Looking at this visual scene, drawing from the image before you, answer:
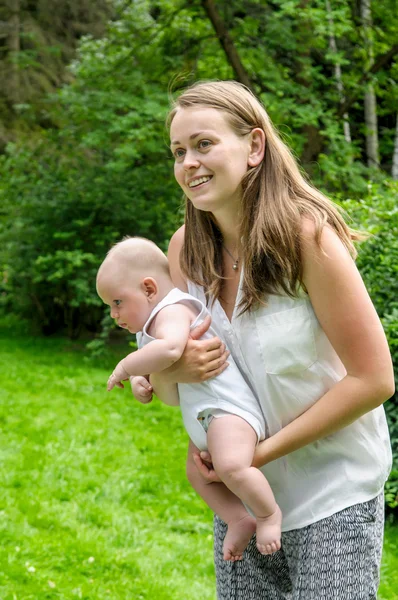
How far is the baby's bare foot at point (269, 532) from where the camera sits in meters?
1.73

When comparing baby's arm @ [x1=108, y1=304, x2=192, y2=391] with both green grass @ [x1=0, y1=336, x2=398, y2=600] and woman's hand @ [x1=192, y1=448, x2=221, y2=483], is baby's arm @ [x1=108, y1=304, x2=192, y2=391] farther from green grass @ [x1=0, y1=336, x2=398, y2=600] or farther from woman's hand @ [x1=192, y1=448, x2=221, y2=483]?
green grass @ [x1=0, y1=336, x2=398, y2=600]

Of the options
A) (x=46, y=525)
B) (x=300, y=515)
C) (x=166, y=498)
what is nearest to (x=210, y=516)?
(x=166, y=498)

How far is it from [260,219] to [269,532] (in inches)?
28.6

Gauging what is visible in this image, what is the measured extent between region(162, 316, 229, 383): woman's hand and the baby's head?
9.5 inches

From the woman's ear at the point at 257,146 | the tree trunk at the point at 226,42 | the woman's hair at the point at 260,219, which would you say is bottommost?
the tree trunk at the point at 226,42

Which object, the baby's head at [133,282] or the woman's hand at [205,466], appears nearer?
the woman's hand at [205,466]

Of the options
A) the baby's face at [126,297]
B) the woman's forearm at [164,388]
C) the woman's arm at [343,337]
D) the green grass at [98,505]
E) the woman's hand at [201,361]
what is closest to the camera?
the woman's arm at [343,337]

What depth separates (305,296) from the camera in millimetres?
1733

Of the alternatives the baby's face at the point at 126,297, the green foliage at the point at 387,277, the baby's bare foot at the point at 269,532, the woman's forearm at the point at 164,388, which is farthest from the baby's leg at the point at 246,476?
the green foliage at the point at 387,277

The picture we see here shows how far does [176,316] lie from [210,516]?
3319 mm

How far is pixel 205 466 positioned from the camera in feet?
6.07

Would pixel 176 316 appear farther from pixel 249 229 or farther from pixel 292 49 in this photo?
pixel 292 49

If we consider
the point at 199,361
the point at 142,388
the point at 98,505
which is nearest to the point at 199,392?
the point at 199,361

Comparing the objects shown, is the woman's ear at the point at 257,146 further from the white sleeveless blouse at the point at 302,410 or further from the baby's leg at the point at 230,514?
the baby's leg at the point at 230,514
